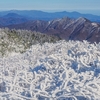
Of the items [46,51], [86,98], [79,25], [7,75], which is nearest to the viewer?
[86,98]

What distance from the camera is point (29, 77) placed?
19.5 ft

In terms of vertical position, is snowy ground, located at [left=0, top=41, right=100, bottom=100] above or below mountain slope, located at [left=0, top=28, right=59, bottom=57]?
above

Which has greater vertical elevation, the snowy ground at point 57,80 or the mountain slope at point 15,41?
the snowy ground at point 57,80

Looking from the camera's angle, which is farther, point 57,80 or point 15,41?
point 15,41

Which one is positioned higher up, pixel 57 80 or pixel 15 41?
pixel 57 80

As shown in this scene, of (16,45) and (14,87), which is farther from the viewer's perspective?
(16,45)

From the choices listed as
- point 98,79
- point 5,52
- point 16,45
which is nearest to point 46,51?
point 98,79

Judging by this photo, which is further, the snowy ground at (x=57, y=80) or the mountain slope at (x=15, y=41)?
the mountain slope at (x=15, y=41)

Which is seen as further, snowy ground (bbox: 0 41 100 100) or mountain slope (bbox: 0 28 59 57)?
mountain slope (bbox: 0 28 59 57)

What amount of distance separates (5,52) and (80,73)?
89.3ft

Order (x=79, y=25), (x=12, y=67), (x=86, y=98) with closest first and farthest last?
1. (x=86, y=98)
2. (x=12, y=67)
3. (x=79, y=25)

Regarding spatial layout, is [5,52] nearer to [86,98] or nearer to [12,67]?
[12,67]

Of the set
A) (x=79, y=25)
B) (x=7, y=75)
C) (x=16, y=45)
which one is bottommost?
(x=79, y=25)

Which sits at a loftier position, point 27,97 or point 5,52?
point 27,97
